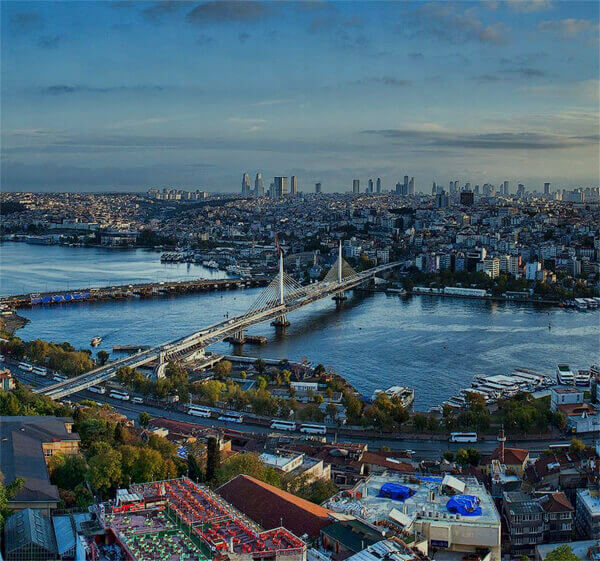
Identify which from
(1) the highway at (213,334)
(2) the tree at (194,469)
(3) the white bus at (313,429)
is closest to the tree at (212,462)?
(2) the tree at (194,469)

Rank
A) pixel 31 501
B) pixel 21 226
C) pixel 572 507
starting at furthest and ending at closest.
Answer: pixel 21 226 < pixel 572 507 < pixel 31 501

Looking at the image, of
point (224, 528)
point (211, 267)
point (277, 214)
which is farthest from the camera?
point (277, 214)

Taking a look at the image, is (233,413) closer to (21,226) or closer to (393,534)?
(393,534)

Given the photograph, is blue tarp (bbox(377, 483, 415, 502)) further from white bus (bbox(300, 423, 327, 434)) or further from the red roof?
white bus (bbox(300, 423, 327, 434))

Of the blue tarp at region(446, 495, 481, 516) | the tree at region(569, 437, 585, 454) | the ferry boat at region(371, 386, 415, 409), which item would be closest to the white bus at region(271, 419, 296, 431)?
the ferry boat at region(371, 386, 415, 409)

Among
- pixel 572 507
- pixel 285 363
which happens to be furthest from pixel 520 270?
pixel 572 507
